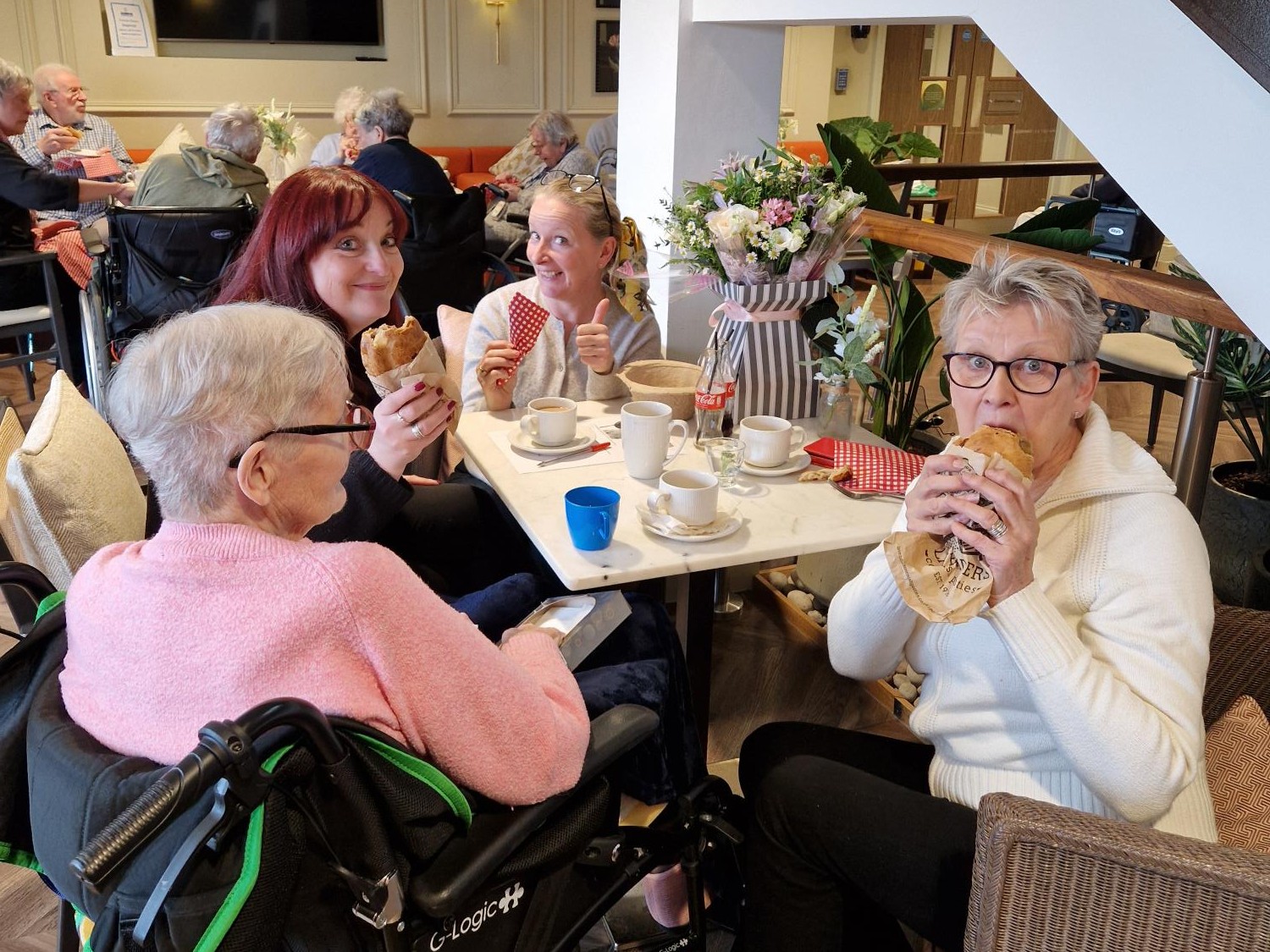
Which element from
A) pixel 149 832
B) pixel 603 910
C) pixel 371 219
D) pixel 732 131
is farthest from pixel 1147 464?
pixel 732 131

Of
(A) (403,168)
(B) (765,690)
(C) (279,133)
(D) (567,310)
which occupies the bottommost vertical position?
(B) (765,690)

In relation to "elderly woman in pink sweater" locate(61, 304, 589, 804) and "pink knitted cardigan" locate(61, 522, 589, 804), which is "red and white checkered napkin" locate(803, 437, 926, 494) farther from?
"pink knitted cardigan" locate(61, 522, 589, 804)

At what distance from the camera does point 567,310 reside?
2.50 m

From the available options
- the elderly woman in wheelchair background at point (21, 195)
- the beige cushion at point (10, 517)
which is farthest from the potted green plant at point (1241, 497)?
the elderly woman in wheelchair background at point (21, 195)

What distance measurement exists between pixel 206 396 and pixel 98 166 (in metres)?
4.26

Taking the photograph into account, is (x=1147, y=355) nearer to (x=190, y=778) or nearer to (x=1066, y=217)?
(x=1066, y=217)

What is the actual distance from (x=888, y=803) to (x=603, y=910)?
14.9 inches

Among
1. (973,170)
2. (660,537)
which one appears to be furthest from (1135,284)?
(973,170)

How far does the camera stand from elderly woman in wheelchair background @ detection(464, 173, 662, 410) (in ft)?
7.89

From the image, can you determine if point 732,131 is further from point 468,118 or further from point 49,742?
point 468,118

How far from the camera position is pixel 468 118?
820 centimetres

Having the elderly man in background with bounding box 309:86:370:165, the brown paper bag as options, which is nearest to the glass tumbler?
the brown paper bag

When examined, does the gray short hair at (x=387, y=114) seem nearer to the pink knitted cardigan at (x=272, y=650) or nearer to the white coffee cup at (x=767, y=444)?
the white coffee cup at (x=767, y=444)

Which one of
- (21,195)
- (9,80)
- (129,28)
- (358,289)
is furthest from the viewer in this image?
(129,28)
